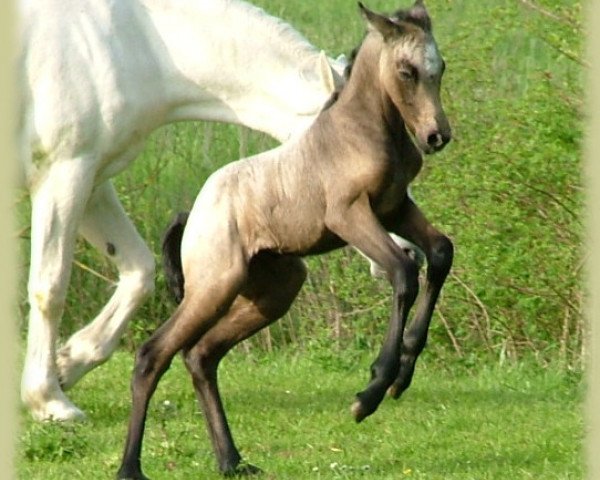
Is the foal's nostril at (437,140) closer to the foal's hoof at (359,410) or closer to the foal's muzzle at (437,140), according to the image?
the foal's muzzle at (437,140)

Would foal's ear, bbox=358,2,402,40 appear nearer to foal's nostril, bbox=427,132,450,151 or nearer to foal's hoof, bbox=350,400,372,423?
foal's nostril, bbox=427,132,450,151

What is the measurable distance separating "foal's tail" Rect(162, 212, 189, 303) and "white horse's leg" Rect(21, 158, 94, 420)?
1.43 m

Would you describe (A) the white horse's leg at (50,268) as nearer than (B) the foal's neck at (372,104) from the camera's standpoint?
No

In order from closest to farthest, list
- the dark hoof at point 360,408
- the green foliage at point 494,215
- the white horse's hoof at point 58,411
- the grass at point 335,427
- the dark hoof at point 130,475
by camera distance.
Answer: the dark hoof at point 360,408 → the dark hoof at point 130,475 → the grass at point 335,427 → the white horse's hoof at point 58,411 → the green foliage at point 494,215

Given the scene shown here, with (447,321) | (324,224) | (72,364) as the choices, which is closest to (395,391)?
(324,224)

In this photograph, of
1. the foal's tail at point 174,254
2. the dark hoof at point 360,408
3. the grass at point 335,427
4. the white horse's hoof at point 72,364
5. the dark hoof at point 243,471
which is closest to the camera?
the dark hoof at point 360,408

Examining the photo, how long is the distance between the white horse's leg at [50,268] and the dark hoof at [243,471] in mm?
Answer: 1827

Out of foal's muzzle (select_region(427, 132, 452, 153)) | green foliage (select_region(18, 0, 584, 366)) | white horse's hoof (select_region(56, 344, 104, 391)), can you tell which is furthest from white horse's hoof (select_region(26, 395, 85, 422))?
foal's muzzle (select_region(427, 132, 452, 153))

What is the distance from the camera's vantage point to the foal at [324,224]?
6129mm

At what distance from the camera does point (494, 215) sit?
984 centimetres

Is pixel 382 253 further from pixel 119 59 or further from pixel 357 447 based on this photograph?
pixel 119 59

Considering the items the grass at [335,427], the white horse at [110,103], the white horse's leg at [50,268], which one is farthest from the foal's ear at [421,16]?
the white horse's leg at [50,268]

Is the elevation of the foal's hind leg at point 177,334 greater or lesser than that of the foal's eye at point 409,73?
lesser

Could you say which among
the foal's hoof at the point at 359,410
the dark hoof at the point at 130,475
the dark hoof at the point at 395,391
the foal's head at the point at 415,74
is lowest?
the dark hoof at the point at 130,475
